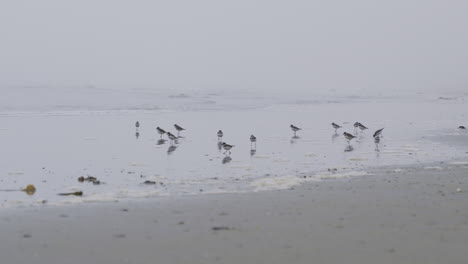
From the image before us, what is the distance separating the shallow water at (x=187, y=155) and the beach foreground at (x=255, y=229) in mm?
A: 1218

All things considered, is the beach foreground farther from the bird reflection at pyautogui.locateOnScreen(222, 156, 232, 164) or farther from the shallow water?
the bird reflection at pyautogui.locateOnScreen(222, 156, 232, 164)

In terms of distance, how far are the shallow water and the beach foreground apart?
122cm

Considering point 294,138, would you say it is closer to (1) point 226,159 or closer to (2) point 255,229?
(1) point 226,159

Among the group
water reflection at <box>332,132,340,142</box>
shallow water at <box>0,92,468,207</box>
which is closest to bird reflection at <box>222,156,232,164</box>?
shallow water at <box>0,92,468,207</box>

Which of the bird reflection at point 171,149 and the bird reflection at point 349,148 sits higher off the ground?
the bird reflection at point 171,149

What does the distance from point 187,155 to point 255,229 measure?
938 cm

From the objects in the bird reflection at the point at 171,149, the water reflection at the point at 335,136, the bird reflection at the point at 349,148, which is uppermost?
the water reflection at the point at 335,136

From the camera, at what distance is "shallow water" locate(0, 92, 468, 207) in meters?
11.6

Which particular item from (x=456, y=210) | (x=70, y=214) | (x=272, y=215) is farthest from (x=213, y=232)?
(x=456, y=210)

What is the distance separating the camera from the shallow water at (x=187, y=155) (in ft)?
38.2

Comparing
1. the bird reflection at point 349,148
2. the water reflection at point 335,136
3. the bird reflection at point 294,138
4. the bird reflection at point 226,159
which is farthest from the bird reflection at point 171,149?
the water reflection at point 335,136

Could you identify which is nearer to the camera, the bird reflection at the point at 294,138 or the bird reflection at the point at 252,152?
the bird reflection at the point at 252,152

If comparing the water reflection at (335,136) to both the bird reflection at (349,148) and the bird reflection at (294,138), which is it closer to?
the bird reflection at (294,138)

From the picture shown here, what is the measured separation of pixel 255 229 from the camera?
7.96m
